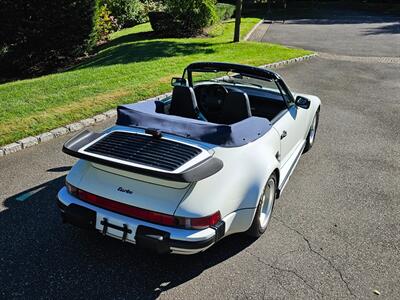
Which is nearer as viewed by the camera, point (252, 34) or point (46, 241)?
point (46, 241)

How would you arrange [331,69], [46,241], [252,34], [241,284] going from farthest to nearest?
[252,34]
[331,69]
[46,241]
[241,284]

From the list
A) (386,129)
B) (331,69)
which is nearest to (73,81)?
(386,129)

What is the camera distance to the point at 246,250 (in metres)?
3.73

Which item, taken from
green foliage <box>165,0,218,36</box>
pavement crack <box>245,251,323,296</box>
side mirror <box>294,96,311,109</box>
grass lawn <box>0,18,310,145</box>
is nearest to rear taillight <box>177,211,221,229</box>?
pavement crack <box>245,251,323,296</box>

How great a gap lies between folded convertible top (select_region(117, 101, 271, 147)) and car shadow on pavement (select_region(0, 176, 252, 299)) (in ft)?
3.54

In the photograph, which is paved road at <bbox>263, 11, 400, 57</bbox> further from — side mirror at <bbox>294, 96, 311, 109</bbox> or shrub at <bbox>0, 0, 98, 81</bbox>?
side mirror at <bbox>294, 96, 311, 109</bbox>

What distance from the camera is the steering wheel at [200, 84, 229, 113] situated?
4550 millimetres

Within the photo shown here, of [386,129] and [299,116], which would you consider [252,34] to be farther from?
[299,116]

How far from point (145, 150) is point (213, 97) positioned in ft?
5.21

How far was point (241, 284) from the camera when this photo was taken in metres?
3.30

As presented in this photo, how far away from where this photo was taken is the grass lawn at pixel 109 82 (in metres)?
6.90

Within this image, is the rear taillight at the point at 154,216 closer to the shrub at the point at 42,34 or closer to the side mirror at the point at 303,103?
the side mirror at the point at 303,103

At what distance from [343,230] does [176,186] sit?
2121 mm

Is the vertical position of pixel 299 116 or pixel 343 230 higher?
pixel 299 116
